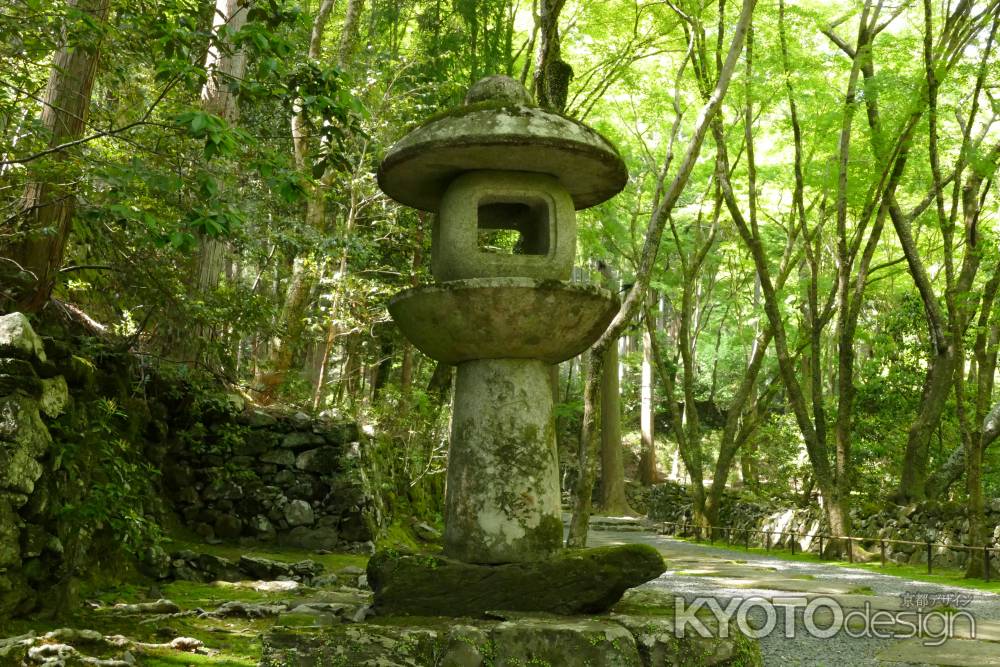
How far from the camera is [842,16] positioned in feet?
47.8

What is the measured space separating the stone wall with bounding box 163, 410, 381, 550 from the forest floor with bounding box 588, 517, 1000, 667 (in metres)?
3.79

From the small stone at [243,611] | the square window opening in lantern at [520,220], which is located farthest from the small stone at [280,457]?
the square window opening in lantern at [520,220]

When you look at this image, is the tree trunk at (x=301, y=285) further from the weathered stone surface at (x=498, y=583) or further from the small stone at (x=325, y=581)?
the weathered stone surface at (x=498, y=583)

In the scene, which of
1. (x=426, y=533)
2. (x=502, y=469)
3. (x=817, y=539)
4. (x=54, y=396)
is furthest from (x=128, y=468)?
(x=817, y=539)

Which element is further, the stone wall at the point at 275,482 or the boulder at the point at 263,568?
the stone wall at the point at 275,482

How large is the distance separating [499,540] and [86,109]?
4578 mm

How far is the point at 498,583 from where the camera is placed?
4.69 m

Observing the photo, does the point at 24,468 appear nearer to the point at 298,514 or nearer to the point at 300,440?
the point at 298,514

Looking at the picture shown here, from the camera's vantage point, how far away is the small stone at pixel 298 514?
9.65m

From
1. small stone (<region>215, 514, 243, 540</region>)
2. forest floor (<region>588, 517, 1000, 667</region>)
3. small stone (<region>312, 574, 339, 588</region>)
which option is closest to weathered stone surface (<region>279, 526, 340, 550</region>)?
small stone (<region>215, 514, 243, 540</region>)

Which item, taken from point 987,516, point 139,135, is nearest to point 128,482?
point 139,135

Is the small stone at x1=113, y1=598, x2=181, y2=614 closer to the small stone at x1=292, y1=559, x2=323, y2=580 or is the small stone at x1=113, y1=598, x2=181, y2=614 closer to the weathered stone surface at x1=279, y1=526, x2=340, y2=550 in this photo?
the small stone at x1=292, y1=559, x2=323, y2=580

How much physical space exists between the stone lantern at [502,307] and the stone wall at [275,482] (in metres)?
4.64
